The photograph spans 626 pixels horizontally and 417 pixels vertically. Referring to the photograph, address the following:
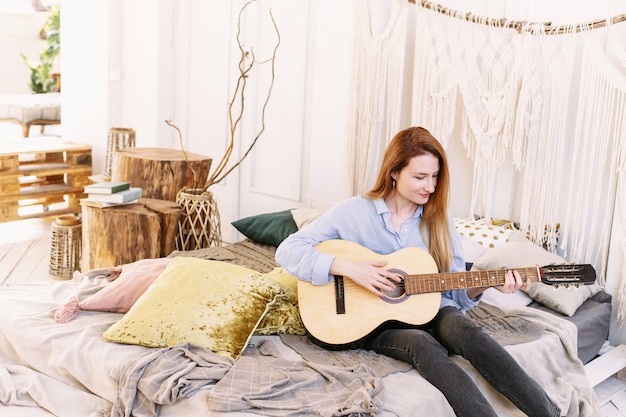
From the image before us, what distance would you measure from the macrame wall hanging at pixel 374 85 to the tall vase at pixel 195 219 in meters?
0.71

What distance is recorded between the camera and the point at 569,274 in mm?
2404

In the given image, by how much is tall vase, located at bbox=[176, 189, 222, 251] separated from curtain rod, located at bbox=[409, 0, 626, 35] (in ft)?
4.45

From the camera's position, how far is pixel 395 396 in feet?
7.29

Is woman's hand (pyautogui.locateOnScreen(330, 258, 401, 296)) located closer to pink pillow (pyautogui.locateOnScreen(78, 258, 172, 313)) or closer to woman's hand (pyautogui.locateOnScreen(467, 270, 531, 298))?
woman's hand (pyautogui.locateOnScreen(467, 270, 531, 298))

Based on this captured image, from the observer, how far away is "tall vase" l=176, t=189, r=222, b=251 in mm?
3898

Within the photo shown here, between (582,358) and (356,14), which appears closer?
(582,358)

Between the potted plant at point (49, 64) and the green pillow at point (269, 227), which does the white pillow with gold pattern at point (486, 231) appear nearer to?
the green pillow at point (269, 227)

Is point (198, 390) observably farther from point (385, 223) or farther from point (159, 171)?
point (159, 171)

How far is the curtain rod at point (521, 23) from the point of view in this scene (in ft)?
10.5

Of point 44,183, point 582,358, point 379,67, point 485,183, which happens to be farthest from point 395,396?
point 44,183

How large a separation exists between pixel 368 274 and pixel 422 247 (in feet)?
Answer: 0.83

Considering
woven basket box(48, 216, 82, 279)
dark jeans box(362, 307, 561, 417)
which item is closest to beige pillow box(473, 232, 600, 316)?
dark jeans box(362, 307, 561, 417)

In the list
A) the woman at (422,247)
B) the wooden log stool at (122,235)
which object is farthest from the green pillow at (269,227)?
the woman at (422,247)

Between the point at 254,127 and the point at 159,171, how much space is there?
31.9 inches
